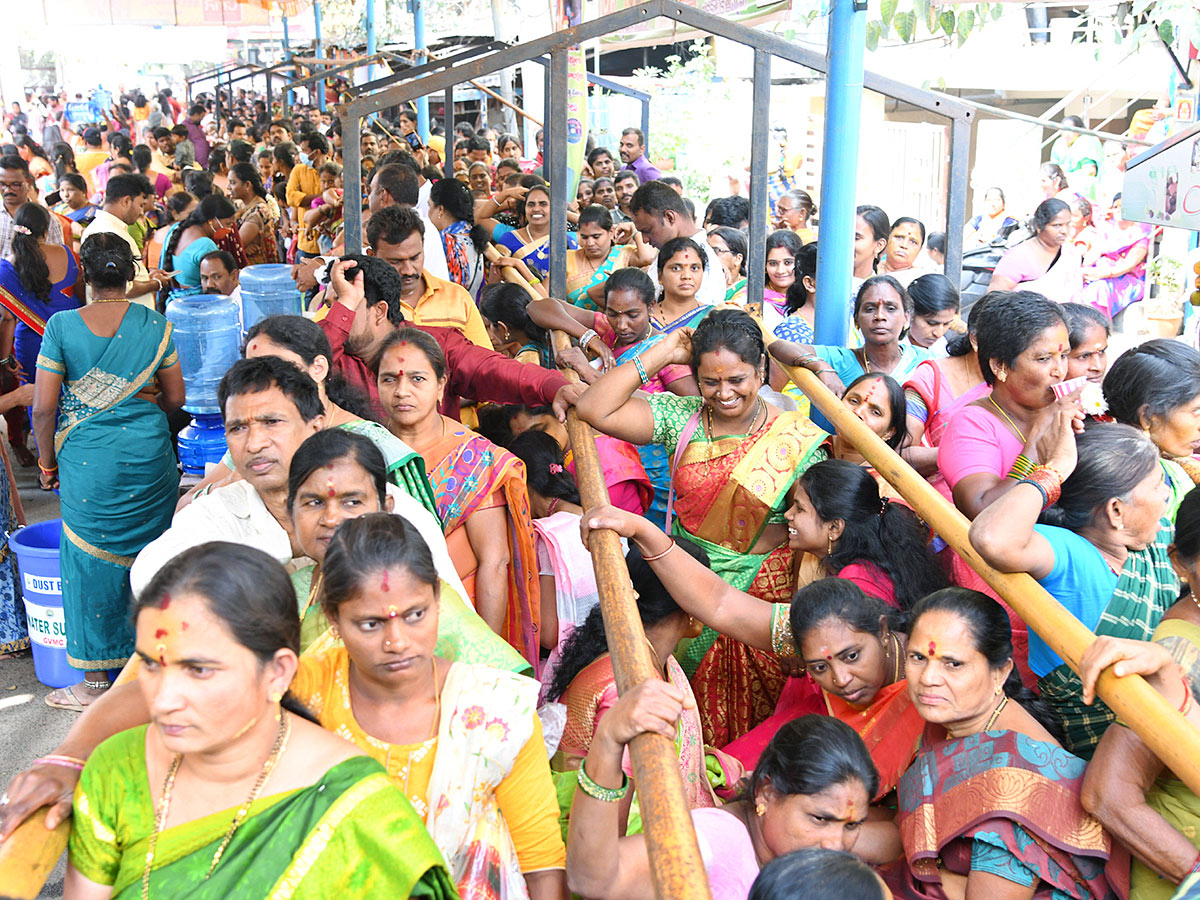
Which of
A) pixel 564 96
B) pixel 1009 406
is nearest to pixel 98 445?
pixel 564 96

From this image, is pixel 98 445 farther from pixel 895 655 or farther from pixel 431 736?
pixel 895 655

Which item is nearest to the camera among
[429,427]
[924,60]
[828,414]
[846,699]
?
[846,699]

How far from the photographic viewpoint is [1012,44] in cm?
1250

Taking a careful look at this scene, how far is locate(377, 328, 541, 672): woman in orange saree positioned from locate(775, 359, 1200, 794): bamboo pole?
92 centimetres

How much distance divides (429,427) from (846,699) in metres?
1.40

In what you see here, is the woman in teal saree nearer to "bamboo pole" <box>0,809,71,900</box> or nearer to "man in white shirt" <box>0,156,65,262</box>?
"bamboo pole" <box>0,809,71,900</box>

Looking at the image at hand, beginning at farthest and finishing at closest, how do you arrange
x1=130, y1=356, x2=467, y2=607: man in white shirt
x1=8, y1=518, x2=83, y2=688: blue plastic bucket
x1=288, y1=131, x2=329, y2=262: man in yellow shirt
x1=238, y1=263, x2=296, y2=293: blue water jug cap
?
x1=288, y1=131, x2=329, y2=262: man in yellow shirt, x1=238, y1=263, x2=296, y2=293: blue water jug cap, x1=8, y1=518, x2=83, y2=688: blue plastic bucket, x1=130, y1=356, x2=467, y2=607: man in white shirt

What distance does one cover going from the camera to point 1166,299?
873 cm

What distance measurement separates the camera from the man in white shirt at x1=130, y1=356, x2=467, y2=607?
2.42 m

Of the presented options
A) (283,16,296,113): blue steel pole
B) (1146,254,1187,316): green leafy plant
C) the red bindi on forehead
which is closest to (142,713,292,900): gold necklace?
the red bindi on forehead

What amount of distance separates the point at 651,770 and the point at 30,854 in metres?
0.89

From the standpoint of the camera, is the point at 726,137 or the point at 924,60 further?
the point at 726,137

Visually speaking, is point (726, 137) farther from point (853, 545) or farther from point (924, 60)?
point (853, 545)

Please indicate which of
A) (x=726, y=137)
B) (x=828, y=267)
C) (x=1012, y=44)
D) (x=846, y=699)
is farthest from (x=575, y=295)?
(x=726, y=137)
